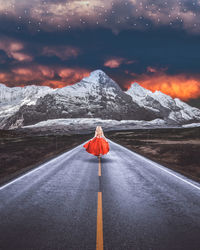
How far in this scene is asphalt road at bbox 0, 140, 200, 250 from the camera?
13.0ft

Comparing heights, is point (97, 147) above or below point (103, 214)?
above

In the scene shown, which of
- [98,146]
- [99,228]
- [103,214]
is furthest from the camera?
[98,146]

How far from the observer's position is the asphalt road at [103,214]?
3.97 meters

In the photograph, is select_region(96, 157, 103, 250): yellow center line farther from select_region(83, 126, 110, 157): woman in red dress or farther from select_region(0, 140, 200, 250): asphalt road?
select_region(83, 126, 110, 157): woman in red dress

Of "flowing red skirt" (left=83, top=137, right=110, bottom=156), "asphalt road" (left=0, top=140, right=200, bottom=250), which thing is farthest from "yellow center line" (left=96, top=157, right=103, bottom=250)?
"flowing red skirt" (left=83, top=137, right=110, bottom=156)

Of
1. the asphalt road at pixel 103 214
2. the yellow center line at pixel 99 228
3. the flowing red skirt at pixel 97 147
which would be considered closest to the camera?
the yellow center line at pixel 99 228

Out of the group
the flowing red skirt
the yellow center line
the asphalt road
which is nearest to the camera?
the yellow center line

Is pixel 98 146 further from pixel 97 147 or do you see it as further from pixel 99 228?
pixel 99 228

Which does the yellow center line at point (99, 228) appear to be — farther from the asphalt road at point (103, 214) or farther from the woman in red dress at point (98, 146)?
the woman in red dress at point (98, 146)

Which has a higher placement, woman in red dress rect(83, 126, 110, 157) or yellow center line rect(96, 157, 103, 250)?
woman in red dress rect(83, 126, 110, 157)

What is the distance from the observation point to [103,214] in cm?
523

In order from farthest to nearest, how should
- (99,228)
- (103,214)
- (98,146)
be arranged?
(98,146) < (103,214) < (99,228)

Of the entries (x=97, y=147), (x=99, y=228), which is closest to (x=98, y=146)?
(x=97, y=147)

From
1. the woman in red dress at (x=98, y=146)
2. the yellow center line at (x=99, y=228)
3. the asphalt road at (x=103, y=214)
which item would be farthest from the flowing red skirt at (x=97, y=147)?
the yellow center line at (x=99, y=228)
